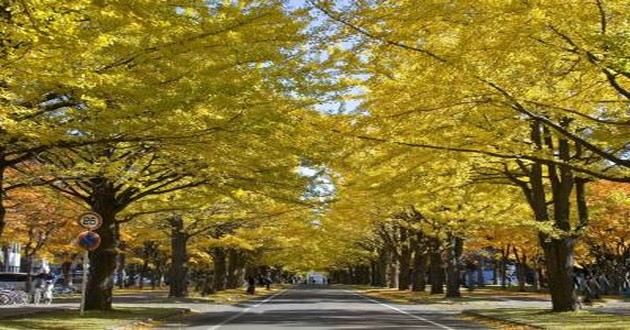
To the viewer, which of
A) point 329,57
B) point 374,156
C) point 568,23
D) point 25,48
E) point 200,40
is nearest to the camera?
point 25,48

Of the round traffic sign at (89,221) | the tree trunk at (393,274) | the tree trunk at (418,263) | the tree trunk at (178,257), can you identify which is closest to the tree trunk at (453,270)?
the tree trunk at (418,263)

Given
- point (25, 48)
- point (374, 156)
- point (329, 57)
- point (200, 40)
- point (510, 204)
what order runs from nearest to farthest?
point (25, 48), point (200, 40), point (329, 57), point (374, 156), point (510, 204)

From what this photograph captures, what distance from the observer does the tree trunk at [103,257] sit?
22.4 metres

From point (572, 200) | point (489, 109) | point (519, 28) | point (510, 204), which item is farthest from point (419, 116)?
point (572, 200)

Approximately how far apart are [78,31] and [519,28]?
5982mm

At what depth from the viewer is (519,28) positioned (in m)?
10.8

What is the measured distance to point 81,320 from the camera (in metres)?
18.2

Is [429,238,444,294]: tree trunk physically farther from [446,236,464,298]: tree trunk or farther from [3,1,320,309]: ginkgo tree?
[3,1,320,309]: ginkgo tree

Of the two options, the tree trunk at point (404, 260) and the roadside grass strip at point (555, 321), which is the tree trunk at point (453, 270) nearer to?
the tree trunk at point (404, 260)

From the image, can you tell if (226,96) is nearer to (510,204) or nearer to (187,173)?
(187,173)

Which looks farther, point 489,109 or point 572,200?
point 572,200

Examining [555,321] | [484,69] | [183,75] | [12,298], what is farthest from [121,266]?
[484,69]

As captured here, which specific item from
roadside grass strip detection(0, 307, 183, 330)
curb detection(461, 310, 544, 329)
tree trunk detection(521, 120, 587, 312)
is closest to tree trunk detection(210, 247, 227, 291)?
curb detection(461, 310, 544, 329)

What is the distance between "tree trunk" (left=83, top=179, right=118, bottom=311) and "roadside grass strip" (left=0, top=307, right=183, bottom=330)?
2.02 feet
